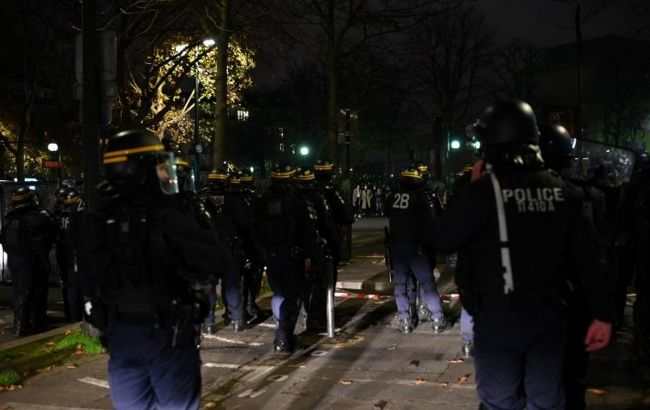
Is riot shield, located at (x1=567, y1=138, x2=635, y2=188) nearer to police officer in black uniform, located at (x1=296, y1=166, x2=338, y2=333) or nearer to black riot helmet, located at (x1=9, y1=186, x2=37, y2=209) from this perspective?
police officer in black uniform, located at (x1=296, y1=166, x2=338, y2=333)

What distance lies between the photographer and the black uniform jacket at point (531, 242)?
3734mm

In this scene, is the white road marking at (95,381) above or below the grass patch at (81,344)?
below

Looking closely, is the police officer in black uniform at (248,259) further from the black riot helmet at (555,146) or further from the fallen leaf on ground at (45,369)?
the black riot helmet at (555,146)

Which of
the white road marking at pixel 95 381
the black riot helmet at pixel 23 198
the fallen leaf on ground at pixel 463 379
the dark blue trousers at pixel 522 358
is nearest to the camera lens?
the dark blue trousers at pixel 522 358

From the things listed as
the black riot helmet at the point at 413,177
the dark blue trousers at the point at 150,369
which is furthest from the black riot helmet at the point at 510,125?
the black riot helmet at the point at 413,177

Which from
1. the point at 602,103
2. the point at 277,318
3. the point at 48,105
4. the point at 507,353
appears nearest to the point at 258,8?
the point at 277,318

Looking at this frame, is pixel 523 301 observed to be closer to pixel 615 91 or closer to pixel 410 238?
pixel 410 238

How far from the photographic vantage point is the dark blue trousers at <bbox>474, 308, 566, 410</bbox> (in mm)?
3699

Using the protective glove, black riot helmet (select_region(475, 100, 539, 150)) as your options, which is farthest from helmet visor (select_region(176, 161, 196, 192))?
the protective glove

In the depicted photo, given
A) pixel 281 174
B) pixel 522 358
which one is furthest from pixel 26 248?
pixel 522 358

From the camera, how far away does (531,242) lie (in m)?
3.74

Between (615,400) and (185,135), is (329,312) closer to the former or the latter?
(615,400)

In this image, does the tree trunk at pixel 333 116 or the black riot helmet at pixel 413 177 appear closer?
the black riot helmet at pixel 413 177

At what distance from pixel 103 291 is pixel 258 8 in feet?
44.2
